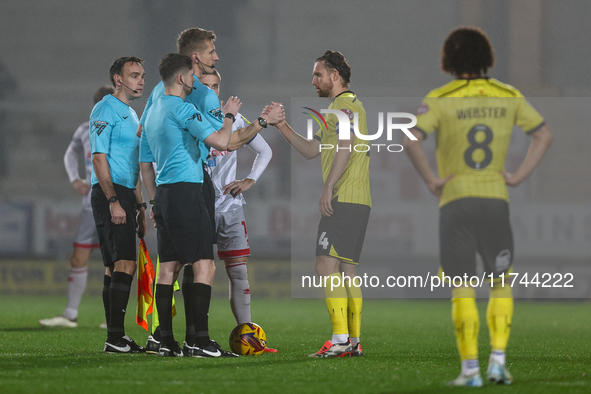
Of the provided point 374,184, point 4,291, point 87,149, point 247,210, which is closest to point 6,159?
point 4,291

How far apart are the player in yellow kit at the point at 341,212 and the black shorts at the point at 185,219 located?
2.59 feet

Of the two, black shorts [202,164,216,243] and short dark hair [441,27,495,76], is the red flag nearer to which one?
black shorts [202,164,216,243]

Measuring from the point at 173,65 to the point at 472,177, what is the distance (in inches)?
81.8

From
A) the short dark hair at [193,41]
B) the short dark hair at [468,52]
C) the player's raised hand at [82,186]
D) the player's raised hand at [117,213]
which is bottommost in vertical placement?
the player's raised hand at [117,213]

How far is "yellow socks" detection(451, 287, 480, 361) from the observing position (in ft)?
11.3

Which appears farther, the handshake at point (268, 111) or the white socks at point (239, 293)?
the white socks at point (239, 293)

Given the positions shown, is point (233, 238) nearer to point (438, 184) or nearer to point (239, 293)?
point (239, 293)

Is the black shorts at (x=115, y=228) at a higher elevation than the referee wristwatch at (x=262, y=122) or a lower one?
lower

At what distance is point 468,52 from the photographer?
11.7 feet

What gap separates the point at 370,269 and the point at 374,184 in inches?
84.4

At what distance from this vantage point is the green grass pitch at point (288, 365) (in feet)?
11.5

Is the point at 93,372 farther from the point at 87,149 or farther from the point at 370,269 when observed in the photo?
the point at 370,269

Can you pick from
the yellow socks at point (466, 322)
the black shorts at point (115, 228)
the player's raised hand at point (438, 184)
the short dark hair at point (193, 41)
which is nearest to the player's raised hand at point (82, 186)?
the black shorts at point (115, 228)

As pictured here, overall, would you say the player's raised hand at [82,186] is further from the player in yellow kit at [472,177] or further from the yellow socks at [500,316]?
the yellow socks at [500,316]
